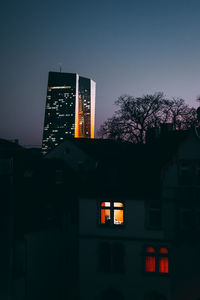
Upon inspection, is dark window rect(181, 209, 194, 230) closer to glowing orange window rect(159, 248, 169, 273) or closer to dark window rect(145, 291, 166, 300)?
glowing orange window rect(159, 248, 169, 273)

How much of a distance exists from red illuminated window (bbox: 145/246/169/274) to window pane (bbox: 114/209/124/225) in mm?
2658

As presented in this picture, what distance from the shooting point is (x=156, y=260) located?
1102 inches

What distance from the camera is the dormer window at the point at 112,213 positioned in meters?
28.8

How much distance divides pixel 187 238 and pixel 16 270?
12545 millimetres

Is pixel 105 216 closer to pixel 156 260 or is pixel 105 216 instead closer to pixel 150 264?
pixel 150 264

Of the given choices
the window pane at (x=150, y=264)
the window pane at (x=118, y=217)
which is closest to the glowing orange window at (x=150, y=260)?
the window pane at (x=150, y=264)

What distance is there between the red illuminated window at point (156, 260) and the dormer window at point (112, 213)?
112 inches

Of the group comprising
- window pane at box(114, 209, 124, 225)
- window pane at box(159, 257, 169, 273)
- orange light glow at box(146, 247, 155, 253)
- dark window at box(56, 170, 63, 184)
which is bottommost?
window pane at box(159, 257, 169, 273)

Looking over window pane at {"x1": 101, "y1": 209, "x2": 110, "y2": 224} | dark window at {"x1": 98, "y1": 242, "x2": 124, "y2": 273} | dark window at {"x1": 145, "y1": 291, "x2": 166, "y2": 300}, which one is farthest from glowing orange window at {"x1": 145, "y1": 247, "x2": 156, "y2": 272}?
window pane at {"x1": 101, "y1": 209, "x2": 110, "y2": 224}

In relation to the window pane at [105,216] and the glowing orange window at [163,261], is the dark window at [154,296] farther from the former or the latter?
the window pane at [105,216]

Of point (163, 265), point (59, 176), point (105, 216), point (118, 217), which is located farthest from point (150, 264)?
point (59, 176)

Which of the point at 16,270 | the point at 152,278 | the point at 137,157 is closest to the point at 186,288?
the point at 152,278

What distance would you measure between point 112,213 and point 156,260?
14.6 ft

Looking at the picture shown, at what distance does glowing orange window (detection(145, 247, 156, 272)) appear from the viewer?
1104 inches
